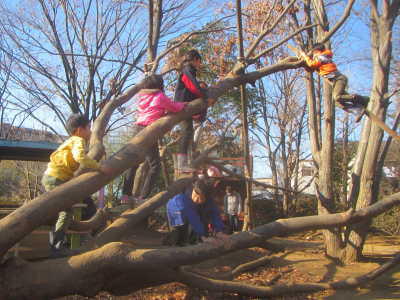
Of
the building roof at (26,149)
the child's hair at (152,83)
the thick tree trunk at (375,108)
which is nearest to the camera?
the child's hair at (152,83)

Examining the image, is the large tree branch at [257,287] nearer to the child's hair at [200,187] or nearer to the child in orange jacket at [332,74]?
the child's hair at [200,187]

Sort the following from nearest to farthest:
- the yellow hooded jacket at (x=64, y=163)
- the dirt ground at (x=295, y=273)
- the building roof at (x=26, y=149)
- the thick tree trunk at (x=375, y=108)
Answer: the yellow hooded jacket at (x=64, y=163), the dirt ground at (x=295, y=273), the thick tree trunk at (x=375, y=108), the building roof at (x=26, y=149)

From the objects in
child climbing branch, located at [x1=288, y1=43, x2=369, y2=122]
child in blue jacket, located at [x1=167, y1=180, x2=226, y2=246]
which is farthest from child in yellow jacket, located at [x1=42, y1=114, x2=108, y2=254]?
child climbing branch, located at [x1=288, y1=43, x2=369, y2=122]

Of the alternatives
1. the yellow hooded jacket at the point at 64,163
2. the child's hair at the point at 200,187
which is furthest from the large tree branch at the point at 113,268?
the child's hair at the point at 200,187

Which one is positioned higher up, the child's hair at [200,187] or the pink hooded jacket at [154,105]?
the pink hooded jacket at [154,105]

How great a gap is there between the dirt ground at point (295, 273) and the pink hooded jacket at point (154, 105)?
2.01 m

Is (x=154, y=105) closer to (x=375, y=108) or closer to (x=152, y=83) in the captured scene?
(x=152, y=83)

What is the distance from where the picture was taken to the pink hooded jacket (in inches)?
147

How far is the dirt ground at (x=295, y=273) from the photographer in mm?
4547

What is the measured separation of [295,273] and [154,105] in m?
3.70

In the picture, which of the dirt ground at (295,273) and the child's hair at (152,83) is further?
the dirt ground at (295,273)

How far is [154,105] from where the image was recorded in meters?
3.88

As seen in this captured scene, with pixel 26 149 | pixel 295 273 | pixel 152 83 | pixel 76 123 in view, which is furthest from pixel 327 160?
pixel 26 149

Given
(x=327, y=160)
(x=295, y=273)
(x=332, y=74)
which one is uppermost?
(x=332, y=74)
